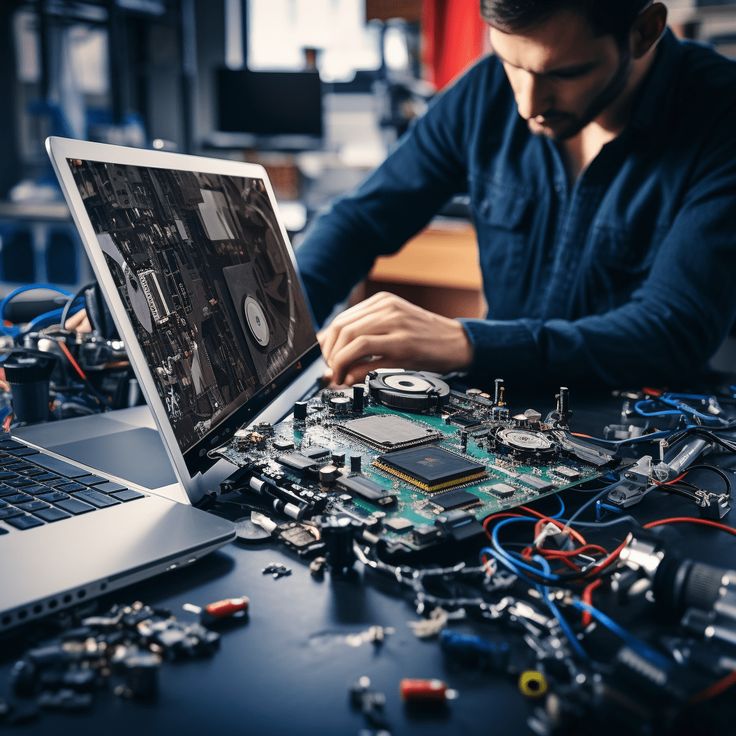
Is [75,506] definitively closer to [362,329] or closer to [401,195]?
[362,329]

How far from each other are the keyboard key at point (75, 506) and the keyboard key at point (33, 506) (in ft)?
0.04

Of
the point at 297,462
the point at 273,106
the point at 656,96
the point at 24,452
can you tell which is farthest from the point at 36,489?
the point at 273,106

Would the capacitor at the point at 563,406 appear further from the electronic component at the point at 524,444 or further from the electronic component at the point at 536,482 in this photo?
the electronic component at the point at 536,482

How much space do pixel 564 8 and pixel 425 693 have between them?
1.05 metres

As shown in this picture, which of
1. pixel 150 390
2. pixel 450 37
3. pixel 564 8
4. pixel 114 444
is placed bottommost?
pixel 114 444

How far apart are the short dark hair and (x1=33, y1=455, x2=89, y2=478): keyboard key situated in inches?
35.3

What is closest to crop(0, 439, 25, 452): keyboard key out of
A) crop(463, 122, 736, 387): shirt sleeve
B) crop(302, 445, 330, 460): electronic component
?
crop(302, 445, 330, 460): electronic component

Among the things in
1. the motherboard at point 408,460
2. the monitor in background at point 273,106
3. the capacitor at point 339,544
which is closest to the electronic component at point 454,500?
the motherboard at point 408,460

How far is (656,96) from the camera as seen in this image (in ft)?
4.32

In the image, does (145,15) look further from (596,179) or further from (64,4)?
(596,179)

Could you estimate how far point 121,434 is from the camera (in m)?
0.87

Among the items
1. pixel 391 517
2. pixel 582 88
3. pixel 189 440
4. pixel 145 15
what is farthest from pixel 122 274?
pixel 145 15

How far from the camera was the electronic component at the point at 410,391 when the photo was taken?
2.95ft

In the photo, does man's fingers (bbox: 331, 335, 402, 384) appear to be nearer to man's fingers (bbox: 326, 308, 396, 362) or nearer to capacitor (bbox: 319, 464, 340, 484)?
man's fingers (bbox: 326, 308, 396, 362)
